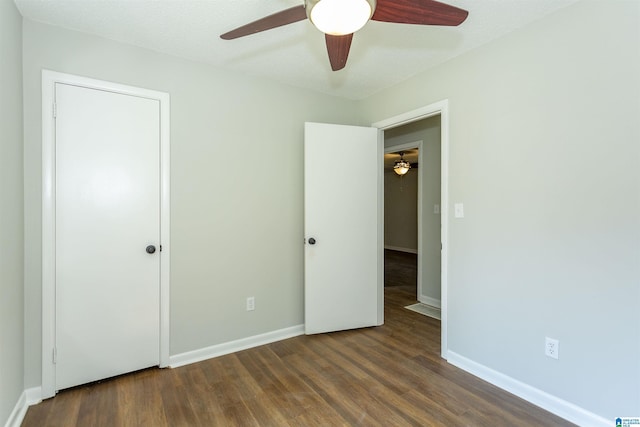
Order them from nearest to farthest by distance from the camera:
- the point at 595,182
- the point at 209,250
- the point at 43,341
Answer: the point at 595,182 → the point at 43,341 → the point at 209,250

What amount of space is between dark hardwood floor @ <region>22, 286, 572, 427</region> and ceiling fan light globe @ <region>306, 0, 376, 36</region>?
2022 millimetres

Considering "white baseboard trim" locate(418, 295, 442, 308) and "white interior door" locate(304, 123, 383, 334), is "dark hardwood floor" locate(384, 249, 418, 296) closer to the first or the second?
"white baseboard trim" locate(418, 295, 442, 308)

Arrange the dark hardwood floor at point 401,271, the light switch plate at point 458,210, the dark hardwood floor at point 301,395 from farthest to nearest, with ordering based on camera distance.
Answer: the dark hardwood floor at point 401,271 → the light switch plate at point 458,210 → the dark hardwood floor at point 301,395

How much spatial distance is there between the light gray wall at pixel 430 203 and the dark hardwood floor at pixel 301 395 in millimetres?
1376

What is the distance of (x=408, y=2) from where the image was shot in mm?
1247

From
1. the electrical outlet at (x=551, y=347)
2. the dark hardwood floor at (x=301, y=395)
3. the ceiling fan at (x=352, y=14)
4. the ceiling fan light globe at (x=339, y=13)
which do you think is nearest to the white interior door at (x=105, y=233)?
the dark hardwood floor at (x=301, y=395)

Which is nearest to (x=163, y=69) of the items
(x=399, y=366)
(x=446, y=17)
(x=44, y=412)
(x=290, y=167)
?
(x=290, y=167)

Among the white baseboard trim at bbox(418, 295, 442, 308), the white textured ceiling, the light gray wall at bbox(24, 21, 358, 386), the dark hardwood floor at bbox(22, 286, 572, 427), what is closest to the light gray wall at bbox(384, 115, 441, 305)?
the white baseboard trim at bbox(418, 295, 442, 308)

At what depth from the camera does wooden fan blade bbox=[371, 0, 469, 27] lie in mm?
1254

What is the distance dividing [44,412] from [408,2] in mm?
2935

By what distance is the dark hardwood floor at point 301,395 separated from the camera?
173cm

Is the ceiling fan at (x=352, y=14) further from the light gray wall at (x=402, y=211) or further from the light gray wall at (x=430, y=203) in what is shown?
the light gray wall at (x=402, y=211)

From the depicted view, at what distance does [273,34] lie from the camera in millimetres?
2068

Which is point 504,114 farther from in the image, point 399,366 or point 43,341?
point 43,341
